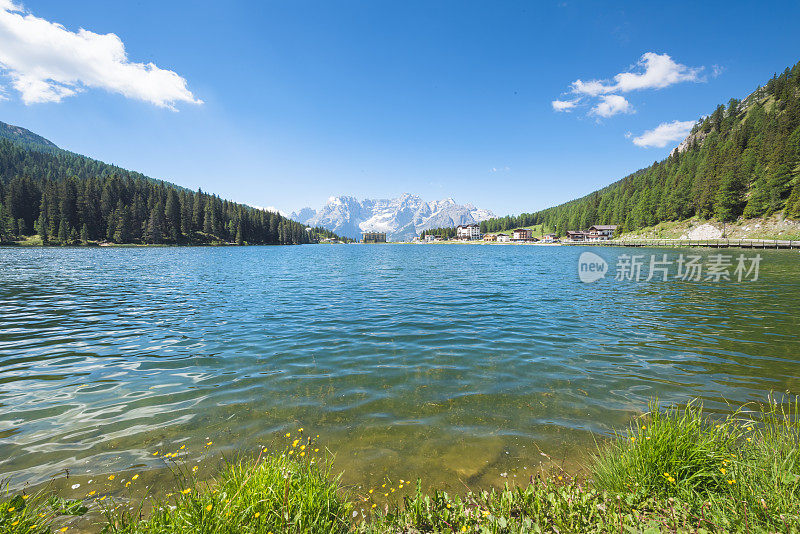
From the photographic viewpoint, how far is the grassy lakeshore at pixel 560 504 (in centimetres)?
399

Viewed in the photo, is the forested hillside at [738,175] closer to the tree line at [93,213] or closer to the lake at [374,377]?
the lake at [374,377]

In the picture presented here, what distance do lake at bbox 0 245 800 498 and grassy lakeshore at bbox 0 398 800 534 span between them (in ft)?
6.32

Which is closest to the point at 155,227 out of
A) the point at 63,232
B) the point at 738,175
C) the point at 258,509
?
the point at 63,232

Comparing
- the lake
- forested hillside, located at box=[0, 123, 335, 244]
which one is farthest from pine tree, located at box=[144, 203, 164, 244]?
the lake

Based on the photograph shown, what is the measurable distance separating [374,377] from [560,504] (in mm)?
7782

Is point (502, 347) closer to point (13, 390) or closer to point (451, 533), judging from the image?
point (451, 533)

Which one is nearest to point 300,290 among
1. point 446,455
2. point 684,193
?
point 446,455

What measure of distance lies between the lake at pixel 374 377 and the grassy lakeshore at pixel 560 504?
1925 mm

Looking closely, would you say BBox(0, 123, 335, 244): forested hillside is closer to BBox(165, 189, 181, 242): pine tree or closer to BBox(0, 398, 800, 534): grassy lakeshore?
BBox(165, 189, 181, 242): pine tree

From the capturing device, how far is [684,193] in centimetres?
14812

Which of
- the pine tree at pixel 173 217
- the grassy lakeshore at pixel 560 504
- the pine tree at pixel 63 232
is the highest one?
the pine tree at pixel 173 217

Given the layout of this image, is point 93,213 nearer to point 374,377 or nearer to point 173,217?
point 173,217

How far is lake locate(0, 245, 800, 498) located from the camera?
7.68 meters

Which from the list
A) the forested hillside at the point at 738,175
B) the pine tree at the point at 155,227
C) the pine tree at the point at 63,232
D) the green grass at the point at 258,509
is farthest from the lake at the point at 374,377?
the pine tree at the point at 63,232
